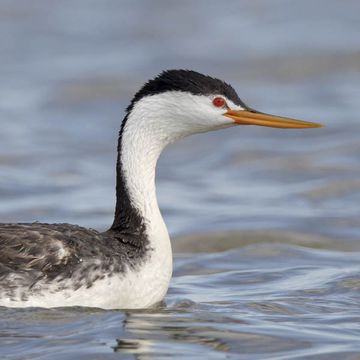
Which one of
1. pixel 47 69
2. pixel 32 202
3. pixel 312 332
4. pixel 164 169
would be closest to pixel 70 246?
pixel 312 332

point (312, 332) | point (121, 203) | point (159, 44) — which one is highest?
point (159, 44)

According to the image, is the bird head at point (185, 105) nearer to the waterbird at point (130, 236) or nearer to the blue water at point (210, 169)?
the waterbird at point (130, 236)

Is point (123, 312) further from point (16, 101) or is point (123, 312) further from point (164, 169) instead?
point (16, 101)

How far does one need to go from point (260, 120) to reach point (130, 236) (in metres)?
1.45

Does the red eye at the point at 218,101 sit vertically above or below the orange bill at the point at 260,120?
above

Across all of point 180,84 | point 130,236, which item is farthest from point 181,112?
point 130,236

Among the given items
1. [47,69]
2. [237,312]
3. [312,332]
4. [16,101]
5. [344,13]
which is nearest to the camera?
[312,332]

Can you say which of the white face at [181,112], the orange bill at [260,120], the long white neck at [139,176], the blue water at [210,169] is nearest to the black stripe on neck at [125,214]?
the long white neck at [139,176]

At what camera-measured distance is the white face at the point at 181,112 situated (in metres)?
11.1

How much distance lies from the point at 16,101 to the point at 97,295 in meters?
10.8

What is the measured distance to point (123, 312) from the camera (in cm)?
1066

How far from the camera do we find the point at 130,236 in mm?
11180

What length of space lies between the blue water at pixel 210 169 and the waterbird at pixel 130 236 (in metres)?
0.17

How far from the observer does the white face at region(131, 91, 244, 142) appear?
11.1m
